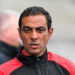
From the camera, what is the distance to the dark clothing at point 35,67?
135 inches

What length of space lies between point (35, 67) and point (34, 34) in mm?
316

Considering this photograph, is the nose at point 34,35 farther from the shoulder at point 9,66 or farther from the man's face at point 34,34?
the shoulder at point 9,66

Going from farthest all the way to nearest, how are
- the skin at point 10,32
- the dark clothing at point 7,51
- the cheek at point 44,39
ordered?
1. the skin at point 10,32
2. the dark clothing at point 7,51
3. the cheek at point 44,39

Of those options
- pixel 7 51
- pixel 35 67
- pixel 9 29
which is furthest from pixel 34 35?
pixel 9 29

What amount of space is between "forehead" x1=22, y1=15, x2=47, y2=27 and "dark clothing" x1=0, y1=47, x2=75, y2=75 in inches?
11.6

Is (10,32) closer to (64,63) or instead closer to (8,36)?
(8,36)

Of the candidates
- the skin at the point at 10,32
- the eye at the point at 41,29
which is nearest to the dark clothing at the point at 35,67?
the eye at the point at 41,29

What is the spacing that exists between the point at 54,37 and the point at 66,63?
6.73m

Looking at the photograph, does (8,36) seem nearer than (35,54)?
No

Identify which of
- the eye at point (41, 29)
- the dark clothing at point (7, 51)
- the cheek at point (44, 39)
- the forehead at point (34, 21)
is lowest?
the dark clothing at point (7, 51)

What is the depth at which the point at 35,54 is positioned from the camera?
343 centimetres

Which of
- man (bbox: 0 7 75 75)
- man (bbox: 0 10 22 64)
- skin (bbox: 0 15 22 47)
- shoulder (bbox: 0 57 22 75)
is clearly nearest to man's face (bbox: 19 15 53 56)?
man (bbox: 0 7 75 75)

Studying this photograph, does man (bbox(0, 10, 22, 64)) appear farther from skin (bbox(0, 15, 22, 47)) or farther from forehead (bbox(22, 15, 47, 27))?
forehead (bbox(22, 15, 47, 27))

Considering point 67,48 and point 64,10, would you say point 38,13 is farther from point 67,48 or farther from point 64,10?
point 64,10
